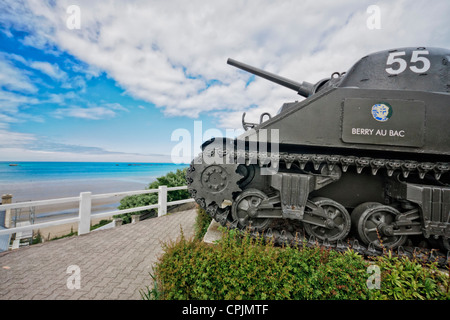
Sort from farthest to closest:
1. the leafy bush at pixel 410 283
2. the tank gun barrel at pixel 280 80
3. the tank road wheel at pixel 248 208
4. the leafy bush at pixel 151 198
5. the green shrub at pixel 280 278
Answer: the leafy bush at pixel 151 198 → the tank gun barrel at pixel 280 80 → the tank road wheel at pixel 248 208 → the green shrub at pixel 280 278 → the leafy bush at pixel 410 283

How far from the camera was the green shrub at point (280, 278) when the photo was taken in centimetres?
290

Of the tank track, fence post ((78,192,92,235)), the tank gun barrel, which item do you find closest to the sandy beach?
fence post ((78,192,92,235))

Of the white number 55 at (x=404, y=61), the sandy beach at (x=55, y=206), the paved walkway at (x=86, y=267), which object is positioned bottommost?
the sandy beach at (x=55, y=206)

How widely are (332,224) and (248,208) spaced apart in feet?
5.91

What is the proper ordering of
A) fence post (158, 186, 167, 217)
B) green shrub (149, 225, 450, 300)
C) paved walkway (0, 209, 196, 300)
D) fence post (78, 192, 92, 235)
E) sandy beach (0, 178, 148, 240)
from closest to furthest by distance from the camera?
green shrub (149, 225, 450, 300) → paved walkway (0, 209, 196, 300) → fence post (78, 192, 92, 235) → fence post (158, 186, 167, 217) → sandy beach (0, 178, 148, 240)

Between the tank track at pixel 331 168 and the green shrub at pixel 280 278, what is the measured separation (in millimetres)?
504

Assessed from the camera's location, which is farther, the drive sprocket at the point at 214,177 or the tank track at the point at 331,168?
the drive sprocket at the point at 214,177

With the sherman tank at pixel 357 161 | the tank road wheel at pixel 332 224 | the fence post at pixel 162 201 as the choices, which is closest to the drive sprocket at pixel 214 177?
the sherman tank at pixel 357 161

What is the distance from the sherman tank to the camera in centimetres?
373

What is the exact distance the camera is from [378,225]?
13.5 ft

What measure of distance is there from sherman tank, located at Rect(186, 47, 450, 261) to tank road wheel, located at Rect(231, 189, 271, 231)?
0.02 metres

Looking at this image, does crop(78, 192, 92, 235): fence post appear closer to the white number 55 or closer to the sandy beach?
the sandy beach

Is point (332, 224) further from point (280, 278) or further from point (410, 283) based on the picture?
point (280, 278)

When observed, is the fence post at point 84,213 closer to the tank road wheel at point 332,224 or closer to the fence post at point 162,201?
the fence post at point 162,201
